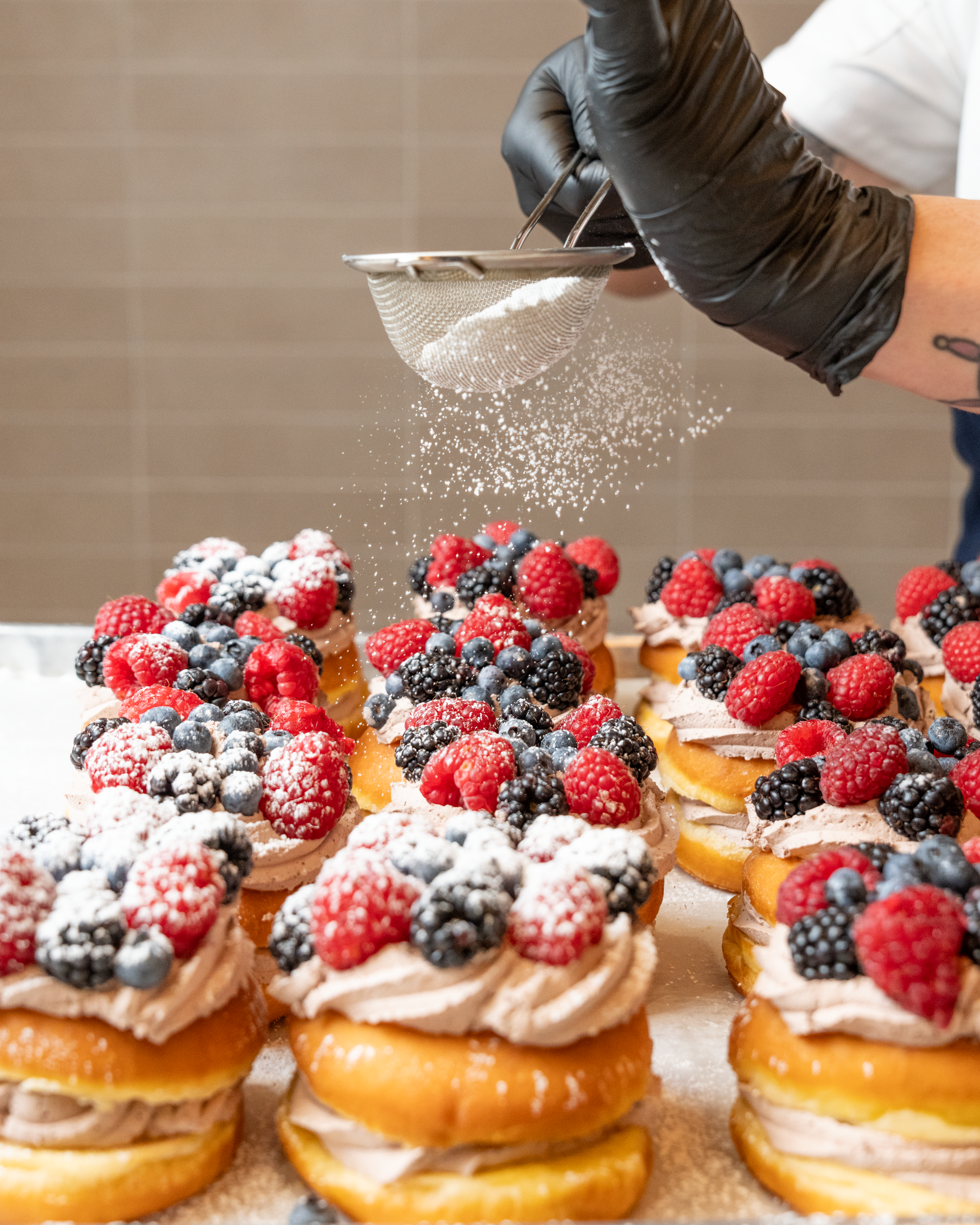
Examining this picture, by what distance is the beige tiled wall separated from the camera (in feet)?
15.0

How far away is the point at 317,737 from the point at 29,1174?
672mm

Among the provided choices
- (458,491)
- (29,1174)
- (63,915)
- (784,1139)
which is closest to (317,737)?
(63,915)

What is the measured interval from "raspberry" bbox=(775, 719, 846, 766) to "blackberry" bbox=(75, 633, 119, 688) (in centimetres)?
121

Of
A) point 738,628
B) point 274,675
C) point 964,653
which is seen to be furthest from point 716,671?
point 274,675

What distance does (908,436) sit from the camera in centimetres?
486

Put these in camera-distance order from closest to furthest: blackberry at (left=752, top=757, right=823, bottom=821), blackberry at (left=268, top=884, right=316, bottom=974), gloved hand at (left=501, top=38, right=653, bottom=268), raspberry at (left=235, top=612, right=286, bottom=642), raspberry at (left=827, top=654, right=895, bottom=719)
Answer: blackberry at (left=268, top=884, right=316, bottom=974), blackberry at (left=752, top=757, right=823, bottom=821), raspberry at (left=827, top=654, right=895, bottom=719), gloved hand at (left=501, top=38, right=653, bottom=268), raspberry at (left=235, top=612, right=286, bottom=642)

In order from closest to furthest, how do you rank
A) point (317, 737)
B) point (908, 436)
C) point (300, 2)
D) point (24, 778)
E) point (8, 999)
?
point (8, 999) → point (317, 737) → point (24, 778) → point (300, 2) → point (908, 436)

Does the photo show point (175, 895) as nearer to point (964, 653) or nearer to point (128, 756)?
point (128, 756)

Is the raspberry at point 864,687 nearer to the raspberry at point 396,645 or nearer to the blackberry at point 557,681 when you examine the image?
the blackberry at point 557,681

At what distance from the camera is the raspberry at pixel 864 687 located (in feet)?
6.99

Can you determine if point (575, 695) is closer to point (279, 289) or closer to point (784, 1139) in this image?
point (784, 1139)

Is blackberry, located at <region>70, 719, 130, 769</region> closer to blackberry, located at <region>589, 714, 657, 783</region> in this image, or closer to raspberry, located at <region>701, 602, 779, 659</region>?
blackberry, located at <region>589, 714, 657, 783</region>

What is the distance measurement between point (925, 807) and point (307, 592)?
1354mm

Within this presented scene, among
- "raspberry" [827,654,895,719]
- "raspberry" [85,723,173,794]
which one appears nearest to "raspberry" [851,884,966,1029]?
"raspberry" [827,654,895,719]
